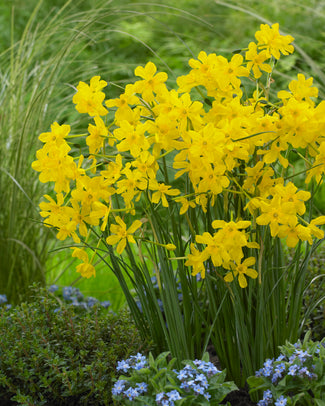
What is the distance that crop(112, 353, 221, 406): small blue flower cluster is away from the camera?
130 cm

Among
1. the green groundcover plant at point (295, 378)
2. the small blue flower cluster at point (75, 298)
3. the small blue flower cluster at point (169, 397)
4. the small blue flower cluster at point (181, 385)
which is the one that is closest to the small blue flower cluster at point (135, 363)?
the small blue flower cluster at point (181, 385)

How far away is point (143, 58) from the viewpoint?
6367 mm

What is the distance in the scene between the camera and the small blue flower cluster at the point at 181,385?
1.30m

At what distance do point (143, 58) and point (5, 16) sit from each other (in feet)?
6.34

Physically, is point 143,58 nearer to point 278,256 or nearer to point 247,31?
point 247,31

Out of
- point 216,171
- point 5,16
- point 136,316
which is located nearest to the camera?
point 216,171

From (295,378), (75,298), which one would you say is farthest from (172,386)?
(75,298)

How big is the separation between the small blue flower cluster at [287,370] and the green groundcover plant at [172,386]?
107 mm

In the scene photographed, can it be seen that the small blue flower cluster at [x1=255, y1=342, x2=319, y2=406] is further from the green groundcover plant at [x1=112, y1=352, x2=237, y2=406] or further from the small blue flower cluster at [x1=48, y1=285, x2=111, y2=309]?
the small blue flower cluster at [x1=48, y1=285, x2=111, y2=309]

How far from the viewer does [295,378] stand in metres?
1.43

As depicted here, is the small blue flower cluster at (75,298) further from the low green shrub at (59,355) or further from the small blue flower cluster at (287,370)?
the small blue flower cluster at (287,370)

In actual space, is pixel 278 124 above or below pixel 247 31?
below

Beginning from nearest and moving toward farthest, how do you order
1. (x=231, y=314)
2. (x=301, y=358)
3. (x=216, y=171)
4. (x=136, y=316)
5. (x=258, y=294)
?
(x=216, y=171), (x=301, y=358), (x=258, y=294), (x=231, y=314), (x=136, y=316)

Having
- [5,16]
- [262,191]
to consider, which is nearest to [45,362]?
[262,191]
